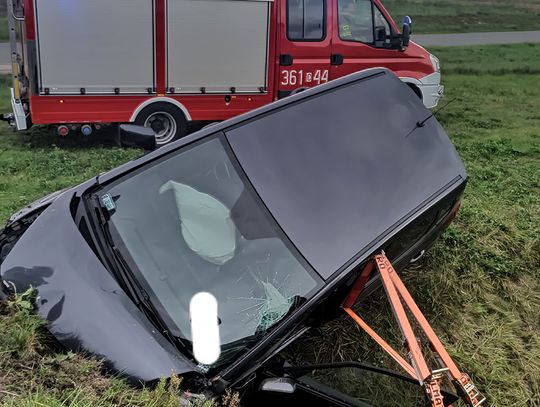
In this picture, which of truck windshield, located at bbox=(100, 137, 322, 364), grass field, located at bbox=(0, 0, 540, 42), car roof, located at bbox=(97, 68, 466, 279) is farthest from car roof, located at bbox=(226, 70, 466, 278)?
grass field, located at bbox=(0, 0, 540, 42)

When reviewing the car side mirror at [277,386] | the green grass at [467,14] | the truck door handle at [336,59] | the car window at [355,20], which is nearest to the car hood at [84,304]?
the car side mirror at [277,386]

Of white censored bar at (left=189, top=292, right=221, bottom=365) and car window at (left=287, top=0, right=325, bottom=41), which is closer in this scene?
white censored bar at (left=189, top=292, right=221, bottom=365)

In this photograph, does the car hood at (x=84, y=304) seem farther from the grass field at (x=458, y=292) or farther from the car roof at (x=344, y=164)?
the car roof at (x=344, y=164)

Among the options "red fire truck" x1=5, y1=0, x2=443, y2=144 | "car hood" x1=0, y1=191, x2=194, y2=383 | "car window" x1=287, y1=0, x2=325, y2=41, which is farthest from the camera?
"car window" x1=287, y1=0, x2=325, y2=41

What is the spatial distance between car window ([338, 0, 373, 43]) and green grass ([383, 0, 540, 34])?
9.23 m

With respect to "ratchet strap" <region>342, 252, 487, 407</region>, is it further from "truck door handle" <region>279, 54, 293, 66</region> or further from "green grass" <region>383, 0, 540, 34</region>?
"green grass" <region>383, 0, 540, 34</region>

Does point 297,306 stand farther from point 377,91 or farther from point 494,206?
point 494,206

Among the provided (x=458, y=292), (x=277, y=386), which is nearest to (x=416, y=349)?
(x=277, y=386)

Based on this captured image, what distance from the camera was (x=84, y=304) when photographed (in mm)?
2709

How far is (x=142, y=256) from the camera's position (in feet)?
9.52

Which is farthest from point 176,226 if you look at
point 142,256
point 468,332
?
point 468,332

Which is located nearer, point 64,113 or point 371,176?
point 371,176

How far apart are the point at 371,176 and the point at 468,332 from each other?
1.65 meters

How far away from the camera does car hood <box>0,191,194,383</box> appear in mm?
2506
